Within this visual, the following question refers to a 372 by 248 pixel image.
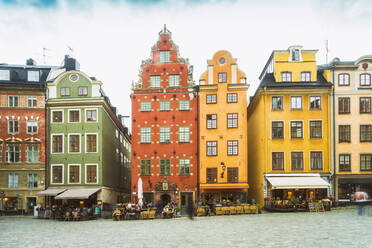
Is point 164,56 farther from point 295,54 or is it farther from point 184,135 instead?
point 295,54

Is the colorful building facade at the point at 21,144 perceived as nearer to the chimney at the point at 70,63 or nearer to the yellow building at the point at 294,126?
the chimney at the point at 70,63

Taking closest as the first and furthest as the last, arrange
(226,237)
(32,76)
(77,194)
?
1. (226,237)
2. (77,194)
3. (32,76)

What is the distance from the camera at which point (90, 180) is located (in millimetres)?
43312

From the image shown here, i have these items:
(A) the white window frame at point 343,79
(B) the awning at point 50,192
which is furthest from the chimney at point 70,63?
(A) the white window frame at point 343,79

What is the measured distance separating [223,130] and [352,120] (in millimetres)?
12805

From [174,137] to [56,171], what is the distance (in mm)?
12876

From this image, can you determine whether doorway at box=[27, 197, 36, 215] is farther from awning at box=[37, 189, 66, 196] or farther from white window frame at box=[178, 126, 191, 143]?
white window frame at box=[178, 126, 191, 143]

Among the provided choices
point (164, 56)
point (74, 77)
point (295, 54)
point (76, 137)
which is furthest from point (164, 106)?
point (295, 54)

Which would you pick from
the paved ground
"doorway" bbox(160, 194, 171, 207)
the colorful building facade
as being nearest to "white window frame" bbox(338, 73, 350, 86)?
the paved ground

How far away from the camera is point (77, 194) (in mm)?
40312

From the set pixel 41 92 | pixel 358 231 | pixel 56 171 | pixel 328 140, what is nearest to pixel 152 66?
pixel 41 92

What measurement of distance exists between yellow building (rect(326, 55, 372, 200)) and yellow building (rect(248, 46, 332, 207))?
1.08 m

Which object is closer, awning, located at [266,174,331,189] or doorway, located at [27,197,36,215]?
awning, located at [266,174,331,189]

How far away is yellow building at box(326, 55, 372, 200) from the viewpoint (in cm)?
4103
